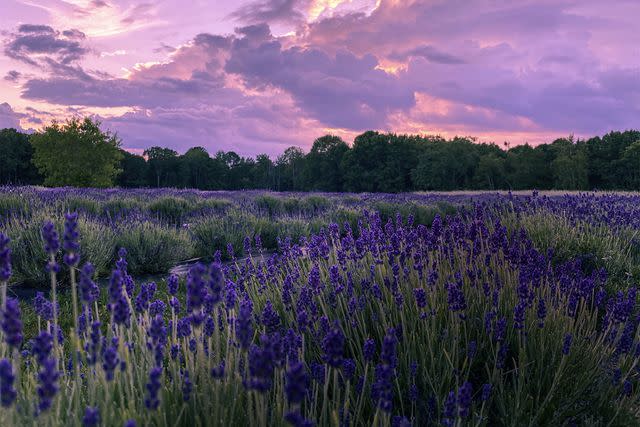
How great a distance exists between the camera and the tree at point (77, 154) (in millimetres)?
42156

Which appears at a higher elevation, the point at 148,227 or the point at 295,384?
the point at 295,384

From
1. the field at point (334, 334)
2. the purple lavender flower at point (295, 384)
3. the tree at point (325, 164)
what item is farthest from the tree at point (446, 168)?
the purple lavender flower at point (295, 384)

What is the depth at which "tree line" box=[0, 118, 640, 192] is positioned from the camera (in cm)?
4303

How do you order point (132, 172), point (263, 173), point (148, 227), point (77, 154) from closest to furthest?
point (148, 227) < point (77, 154) < point (132, 172) < point (263, 173)

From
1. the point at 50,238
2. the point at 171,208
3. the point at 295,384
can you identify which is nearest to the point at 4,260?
the point at 50,238

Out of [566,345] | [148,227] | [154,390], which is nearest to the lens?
[154,390]

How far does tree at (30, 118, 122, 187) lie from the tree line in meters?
0.08

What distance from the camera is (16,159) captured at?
5797cm

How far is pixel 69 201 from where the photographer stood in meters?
10.8

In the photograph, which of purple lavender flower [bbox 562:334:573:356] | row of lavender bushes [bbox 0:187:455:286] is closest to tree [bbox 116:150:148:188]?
row of lavender bushes [bbox 0:187:455:286]

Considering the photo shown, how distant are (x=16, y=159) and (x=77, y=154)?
2166cm

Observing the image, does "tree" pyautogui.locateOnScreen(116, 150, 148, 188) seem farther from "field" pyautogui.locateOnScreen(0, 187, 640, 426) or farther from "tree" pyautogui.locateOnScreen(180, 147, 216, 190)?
"field" pyautogui.locateOnScreen(0, 187, 640, 426)

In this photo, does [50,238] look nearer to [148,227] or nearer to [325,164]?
[148,227]

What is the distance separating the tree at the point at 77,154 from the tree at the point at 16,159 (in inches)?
635
